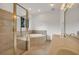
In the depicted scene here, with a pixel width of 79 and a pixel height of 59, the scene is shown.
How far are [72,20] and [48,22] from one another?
1.17 feet

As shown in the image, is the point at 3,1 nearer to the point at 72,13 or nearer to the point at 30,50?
the point at 30,50

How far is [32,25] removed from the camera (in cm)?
168

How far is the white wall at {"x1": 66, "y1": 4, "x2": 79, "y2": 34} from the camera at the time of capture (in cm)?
158

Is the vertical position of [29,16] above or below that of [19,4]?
below

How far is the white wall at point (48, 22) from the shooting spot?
1.65m

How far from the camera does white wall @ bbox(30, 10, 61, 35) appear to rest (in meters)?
1.65

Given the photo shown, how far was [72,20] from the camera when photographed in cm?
163

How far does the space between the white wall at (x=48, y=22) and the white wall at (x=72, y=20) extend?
134mm

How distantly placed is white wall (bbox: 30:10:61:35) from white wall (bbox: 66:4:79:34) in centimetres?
13

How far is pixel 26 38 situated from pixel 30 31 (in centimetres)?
18

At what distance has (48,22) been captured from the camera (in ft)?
5.65

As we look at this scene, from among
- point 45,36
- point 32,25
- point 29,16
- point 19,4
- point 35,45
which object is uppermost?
point 19,4

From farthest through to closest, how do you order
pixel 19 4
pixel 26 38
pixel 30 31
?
pixel 26 38, pixel 30 31, pixel 19 4
